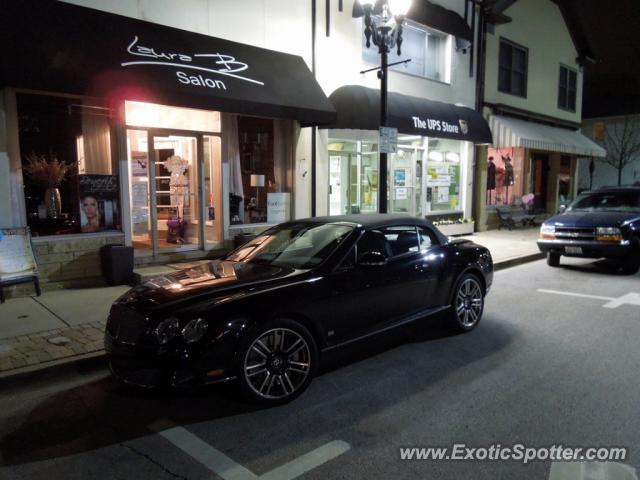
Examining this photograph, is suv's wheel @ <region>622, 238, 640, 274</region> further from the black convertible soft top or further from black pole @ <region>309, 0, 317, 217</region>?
black pole @ <region>309, 0, 317, 217</region>

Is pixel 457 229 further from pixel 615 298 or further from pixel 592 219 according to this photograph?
pixel 615 298

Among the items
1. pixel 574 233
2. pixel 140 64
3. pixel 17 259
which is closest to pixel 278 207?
pixel 140 64

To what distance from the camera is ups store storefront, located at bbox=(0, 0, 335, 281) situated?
Answer: 7.43m

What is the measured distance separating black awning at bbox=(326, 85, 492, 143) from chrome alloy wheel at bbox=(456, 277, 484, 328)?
6001mm

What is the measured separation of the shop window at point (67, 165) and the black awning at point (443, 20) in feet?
29.9

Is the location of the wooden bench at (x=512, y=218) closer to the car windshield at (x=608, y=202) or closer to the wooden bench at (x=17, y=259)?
the car windshield at (x=608, y=202)

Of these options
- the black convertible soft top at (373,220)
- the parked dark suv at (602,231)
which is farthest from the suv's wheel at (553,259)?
the black convertible soft top at (373,220)

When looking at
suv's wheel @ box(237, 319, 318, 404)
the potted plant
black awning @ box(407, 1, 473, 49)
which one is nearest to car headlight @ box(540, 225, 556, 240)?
black awning @ box(407, 1, 473, 49)

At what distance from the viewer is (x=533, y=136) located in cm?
1781

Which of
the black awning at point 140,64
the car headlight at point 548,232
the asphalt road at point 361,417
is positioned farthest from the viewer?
the car headlight at point 548,232

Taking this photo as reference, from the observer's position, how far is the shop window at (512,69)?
17.9 metres

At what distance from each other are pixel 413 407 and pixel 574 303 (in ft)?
15.7

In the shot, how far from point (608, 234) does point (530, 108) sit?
→ 1119 centimetres

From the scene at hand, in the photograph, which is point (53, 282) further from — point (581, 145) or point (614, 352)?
point (581, 145)
